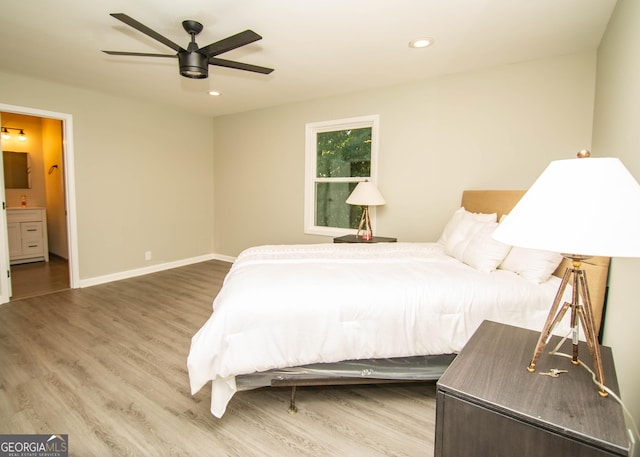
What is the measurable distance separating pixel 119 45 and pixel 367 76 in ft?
7.64

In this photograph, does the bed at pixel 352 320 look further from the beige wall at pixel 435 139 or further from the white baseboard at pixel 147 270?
the white baseboard at pixel 147 270

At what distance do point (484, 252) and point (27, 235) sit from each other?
22.0 ft

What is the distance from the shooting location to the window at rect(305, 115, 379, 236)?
4074mm

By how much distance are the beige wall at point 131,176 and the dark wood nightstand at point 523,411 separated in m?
4.68

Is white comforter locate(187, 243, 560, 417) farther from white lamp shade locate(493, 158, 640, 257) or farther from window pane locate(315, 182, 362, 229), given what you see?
window pane locate(315, 182, 362, 229)

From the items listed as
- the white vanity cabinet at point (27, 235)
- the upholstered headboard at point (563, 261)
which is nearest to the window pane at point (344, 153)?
the upholstered headboard at point (563, 261)

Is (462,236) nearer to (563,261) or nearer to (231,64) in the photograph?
(563,261)

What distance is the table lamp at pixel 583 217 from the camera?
87 cm

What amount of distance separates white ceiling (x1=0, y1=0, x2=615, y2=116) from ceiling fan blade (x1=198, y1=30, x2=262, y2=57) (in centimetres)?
26

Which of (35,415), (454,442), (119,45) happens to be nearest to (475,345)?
(454,442)

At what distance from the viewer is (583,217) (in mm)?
904

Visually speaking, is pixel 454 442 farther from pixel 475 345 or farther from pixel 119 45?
pixel 119 45

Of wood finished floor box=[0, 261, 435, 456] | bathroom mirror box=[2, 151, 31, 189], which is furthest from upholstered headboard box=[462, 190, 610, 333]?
bathroom mirror box=[2, 151, 31, 189]

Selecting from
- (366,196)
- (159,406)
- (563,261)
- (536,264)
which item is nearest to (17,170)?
(159,406)
